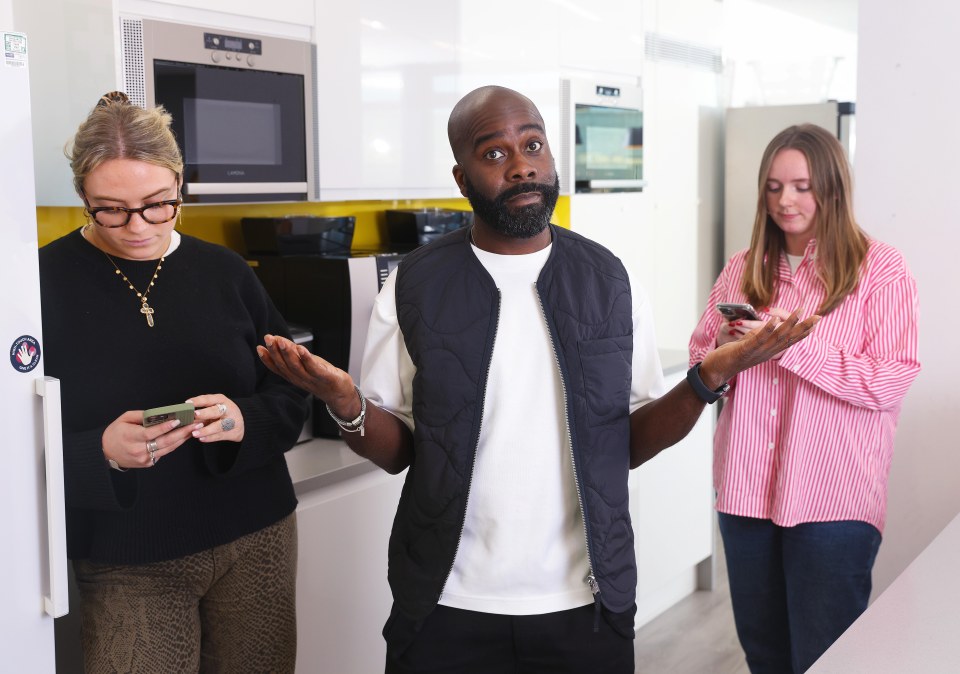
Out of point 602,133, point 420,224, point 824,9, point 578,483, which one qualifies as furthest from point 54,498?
point 824,9

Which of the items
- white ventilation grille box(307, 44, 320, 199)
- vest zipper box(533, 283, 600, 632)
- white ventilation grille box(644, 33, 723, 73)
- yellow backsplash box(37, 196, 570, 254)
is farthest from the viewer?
white ventilation grille box(644, 33, 723, 73)

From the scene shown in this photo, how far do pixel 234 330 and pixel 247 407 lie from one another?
14 cm

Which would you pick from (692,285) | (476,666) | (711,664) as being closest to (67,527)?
(476,666)

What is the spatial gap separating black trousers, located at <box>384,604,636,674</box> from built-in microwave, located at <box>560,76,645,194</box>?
2.09 m

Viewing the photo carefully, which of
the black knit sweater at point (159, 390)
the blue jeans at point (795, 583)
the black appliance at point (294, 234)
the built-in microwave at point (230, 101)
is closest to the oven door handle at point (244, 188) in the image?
the built-in microwave at point (230, 101)

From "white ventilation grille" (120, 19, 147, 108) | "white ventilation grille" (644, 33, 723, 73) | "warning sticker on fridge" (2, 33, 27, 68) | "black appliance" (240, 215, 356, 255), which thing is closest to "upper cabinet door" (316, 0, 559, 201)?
"black appliance" (240, 215, 356, 255)

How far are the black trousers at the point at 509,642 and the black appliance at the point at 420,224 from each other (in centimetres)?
164

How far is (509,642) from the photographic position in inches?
58.2

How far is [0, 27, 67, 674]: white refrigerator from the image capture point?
56.4 inches

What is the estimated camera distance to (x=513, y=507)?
145cm

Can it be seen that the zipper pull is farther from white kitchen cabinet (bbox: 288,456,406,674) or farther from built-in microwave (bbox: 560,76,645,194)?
built-in microwave (bbox: 560,76,645,194)

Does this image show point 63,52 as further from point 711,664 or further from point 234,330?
point 711,664

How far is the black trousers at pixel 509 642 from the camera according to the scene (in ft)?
4.82

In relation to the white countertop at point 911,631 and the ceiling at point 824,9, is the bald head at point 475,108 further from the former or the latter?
the ceiling at point 824,9
